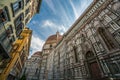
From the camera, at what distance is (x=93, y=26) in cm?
1013

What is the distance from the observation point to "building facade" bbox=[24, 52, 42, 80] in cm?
2935

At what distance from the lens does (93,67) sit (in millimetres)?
9305

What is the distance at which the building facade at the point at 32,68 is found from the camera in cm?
2935

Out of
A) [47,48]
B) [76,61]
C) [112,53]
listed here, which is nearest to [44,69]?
[47,48]

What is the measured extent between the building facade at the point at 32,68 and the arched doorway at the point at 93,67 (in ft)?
84.3

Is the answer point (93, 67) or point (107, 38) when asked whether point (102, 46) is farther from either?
point (93, 67)

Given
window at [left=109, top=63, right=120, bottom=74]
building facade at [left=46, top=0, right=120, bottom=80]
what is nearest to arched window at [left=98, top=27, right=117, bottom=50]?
building facade at [left=46, top=0, right=120, bottom=80]

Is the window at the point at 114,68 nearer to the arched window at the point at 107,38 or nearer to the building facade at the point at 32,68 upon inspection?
the arched window at the point at 107,38

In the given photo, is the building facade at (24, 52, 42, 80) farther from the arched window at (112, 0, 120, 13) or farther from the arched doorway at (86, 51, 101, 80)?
the arched window at (112, 0, 120, 13)

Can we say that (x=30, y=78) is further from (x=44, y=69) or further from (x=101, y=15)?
(x=101, y=15)

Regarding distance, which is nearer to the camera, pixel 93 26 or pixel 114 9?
pixel 114 9

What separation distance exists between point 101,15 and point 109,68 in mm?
6443

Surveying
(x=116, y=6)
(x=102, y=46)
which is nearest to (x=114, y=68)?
(x=102, y=46)

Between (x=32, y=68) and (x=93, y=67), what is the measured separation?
29.3 metres
